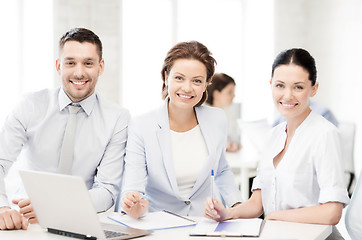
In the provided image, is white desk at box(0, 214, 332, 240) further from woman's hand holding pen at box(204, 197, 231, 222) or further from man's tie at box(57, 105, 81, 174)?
man's tie at box(57, 105, 81, 174)

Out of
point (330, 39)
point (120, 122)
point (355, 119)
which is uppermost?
point (330, 39)

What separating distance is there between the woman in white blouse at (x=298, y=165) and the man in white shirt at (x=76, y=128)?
0.66 m

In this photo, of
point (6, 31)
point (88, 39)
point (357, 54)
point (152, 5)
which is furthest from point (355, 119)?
point (88, 39)

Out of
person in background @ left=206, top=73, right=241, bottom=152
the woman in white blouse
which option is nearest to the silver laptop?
the woman in white blouse

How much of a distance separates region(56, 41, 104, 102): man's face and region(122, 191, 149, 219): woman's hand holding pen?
0.63 m

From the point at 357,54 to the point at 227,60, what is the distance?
1.61m

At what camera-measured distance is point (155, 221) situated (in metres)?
2.08

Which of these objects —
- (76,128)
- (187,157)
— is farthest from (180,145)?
(76,128)

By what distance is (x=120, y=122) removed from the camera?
2557 mm

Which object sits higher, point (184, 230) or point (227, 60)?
point (227, 60)

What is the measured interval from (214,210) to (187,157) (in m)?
0.53

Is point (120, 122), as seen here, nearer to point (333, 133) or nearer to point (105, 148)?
point (105, 148)

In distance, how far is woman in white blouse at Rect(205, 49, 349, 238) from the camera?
2049 millimetres

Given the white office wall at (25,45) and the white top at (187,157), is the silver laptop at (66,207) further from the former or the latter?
the white office wall at (25,45)
